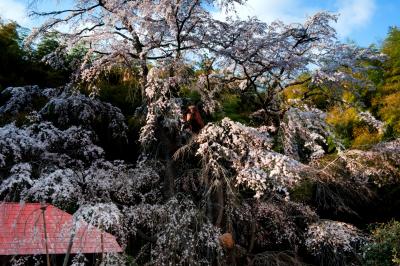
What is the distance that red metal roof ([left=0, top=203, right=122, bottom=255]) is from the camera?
16.2ft

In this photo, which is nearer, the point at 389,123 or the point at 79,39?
the point at 79,39

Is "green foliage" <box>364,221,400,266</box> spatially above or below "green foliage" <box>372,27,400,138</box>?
below

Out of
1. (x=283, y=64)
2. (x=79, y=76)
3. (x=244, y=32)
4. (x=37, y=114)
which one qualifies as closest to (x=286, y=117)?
(x=283, y=64)

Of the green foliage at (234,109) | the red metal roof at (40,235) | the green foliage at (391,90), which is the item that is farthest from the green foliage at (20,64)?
the green foliage at (391,90)

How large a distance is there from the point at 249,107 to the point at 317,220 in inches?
115

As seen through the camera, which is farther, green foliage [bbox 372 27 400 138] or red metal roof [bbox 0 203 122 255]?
green foliage [bbox 372 27 400 138]

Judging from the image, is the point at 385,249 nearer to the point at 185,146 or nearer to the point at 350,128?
the point at 185,146

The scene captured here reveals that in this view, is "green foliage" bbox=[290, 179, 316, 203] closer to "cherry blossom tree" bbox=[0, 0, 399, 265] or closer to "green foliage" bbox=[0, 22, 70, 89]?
"cherry blossom tree" bbox=[0, 0, 399, 265]

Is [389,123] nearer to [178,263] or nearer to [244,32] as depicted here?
[244,32]

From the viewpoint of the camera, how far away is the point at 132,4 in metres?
6.16

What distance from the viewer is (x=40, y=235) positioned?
17.1ft

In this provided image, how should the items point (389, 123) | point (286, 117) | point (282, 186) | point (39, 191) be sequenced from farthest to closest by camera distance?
point (389, 123) → point (286, 117) → point (282, 186) → point (39, 191)

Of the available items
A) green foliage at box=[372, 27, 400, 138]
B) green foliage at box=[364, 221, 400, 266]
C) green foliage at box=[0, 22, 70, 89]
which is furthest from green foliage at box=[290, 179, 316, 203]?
green foliage at box=[0, 22, 70, 89]

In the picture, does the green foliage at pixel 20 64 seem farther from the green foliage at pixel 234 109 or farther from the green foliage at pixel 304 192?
the green foliage at pixel 304 192
